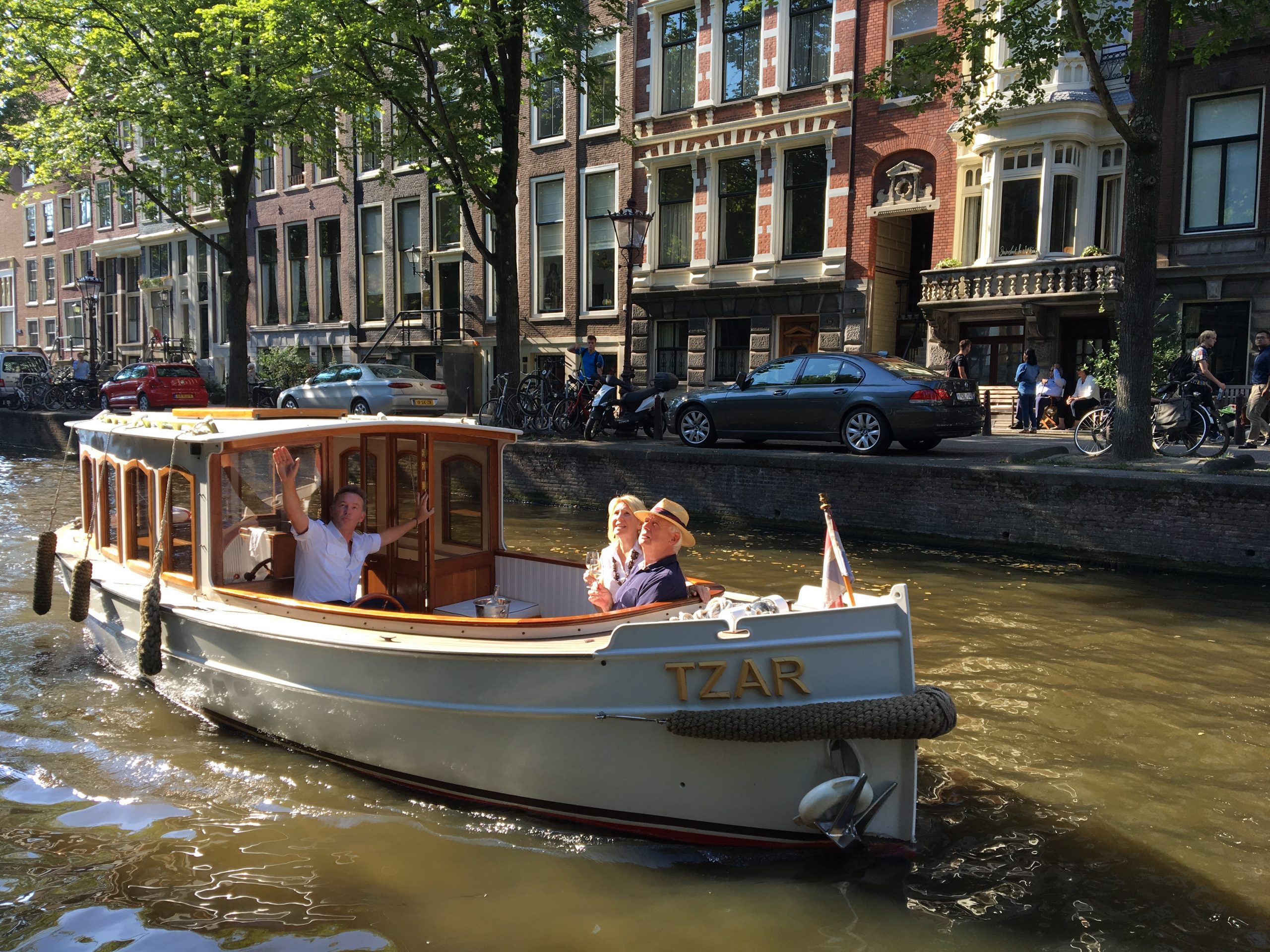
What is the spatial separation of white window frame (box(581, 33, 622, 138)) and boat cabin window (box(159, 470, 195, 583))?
19.7m

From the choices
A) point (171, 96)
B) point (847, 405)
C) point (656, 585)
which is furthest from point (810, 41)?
point (656, 585)

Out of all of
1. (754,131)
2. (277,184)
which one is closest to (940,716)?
(754,131)

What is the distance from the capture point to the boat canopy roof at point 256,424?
18.3 feet

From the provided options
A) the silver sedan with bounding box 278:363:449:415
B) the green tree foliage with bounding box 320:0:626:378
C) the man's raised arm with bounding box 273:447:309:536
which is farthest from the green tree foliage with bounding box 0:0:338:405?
the man's raised arm with bounding box 273:447:309:536

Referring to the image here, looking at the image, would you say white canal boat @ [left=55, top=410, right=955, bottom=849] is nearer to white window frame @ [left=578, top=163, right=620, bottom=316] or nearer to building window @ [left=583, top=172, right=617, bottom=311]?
building window @ [left=583, top=172, right=617, bottom=311]

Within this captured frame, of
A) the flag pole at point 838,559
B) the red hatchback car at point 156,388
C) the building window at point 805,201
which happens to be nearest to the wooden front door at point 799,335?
the building window at point 805,201

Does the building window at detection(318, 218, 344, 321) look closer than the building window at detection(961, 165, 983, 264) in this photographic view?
No

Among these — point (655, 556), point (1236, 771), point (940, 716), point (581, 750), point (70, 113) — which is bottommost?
point (1236, 771)

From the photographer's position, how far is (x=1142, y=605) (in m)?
8.77

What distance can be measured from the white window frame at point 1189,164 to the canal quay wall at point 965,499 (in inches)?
349

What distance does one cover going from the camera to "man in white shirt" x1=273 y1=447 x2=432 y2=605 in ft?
18.5

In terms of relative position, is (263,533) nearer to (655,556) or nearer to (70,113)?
(655,556)

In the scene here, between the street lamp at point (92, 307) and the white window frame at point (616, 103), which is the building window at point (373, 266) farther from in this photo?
the street lamp at point (92, 307)

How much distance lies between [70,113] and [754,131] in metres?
13.9
